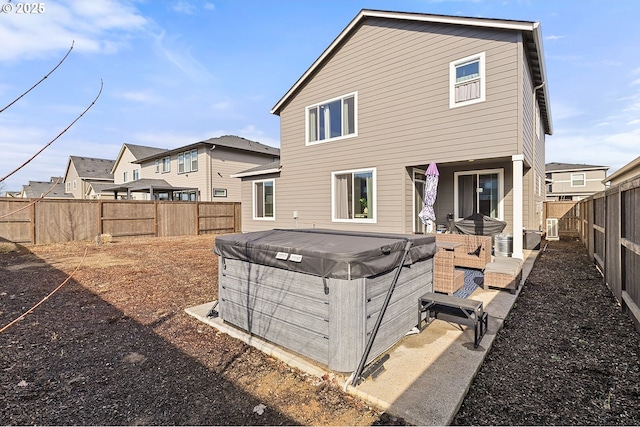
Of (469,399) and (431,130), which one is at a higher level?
(431,130)

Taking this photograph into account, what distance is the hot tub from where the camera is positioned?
262cm

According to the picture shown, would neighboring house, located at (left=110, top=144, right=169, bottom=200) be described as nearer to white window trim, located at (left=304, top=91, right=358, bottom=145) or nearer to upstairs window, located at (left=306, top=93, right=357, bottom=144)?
white window trim, located at (left=304, top=91, right=358, bottom=145)

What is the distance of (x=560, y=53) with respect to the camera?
385 inches

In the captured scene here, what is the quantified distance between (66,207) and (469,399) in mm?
15192

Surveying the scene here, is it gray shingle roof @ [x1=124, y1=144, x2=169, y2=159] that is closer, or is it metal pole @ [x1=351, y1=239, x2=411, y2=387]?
metal pole @ [x1=351, y1=239, x2=411, y2=387]

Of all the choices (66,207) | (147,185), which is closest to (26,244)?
(66,207)

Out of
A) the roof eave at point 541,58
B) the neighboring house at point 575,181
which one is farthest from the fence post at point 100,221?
the neighboring house at point 575,181

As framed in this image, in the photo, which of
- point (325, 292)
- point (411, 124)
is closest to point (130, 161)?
point (411, 124)

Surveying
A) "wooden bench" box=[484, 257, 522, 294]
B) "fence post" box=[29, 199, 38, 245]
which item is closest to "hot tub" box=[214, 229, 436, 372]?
"wooden bench" box=[484, 257, 522, 294]

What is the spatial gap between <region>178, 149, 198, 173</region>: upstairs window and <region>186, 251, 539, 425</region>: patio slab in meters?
18.1

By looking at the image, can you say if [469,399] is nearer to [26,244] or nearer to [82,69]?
[82,69]

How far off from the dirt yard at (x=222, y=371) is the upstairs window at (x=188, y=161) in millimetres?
15951

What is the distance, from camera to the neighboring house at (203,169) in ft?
64.4

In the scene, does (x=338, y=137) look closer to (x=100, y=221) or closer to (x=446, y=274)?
(x=446, y=274)
